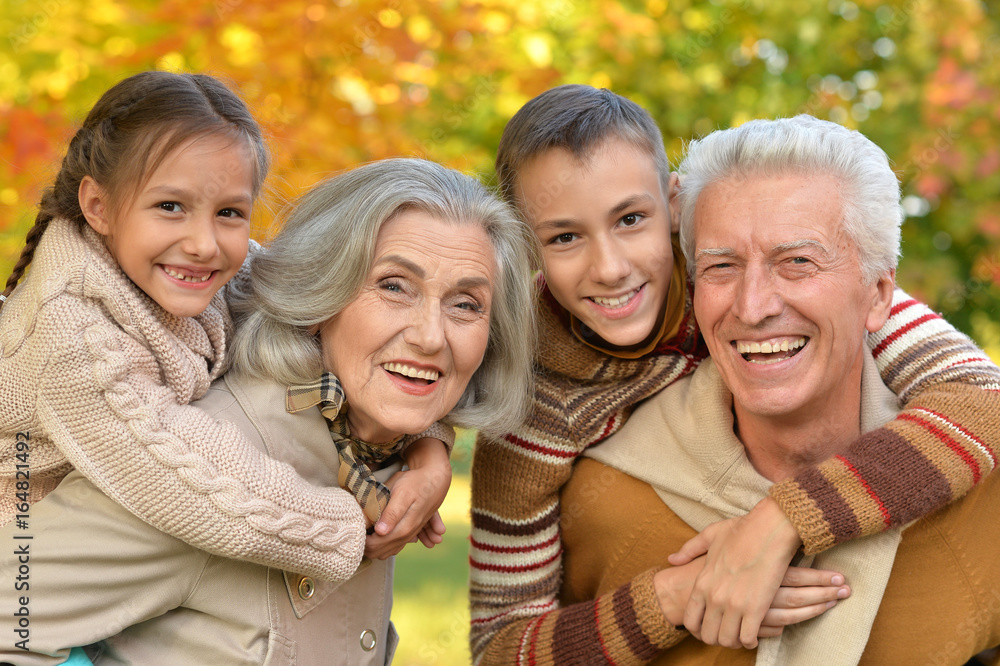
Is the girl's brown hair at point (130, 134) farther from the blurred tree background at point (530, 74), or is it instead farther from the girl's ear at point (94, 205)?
the blurred tree background at point (530, 74)

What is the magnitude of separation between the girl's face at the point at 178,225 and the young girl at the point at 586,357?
3.17ft

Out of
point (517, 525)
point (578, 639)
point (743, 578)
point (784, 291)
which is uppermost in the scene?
point (784, 291)

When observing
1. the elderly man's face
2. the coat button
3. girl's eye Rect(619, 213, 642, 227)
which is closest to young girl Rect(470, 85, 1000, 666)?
girl's eye Rect(619, 213, 642, 227)

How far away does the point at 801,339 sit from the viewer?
2.51m

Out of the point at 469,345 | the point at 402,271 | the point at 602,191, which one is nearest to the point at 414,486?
the point at 469,345

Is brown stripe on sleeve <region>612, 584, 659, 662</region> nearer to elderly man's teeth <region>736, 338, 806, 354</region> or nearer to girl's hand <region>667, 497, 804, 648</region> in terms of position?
girl's hand <region>667, 497, 804, 648</region>

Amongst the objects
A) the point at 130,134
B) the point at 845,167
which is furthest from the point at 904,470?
the point at 130,134

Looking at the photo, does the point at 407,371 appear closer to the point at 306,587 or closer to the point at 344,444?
the point at 344,444

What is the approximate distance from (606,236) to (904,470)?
107 centimetres

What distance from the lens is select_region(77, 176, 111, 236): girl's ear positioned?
2326mm

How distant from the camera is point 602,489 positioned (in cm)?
287

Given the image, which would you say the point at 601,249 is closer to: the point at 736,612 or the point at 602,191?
the point at 602,191

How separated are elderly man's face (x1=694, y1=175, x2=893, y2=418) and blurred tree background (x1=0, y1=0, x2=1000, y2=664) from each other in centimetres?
151

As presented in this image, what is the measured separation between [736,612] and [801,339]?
72 centimetres
